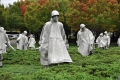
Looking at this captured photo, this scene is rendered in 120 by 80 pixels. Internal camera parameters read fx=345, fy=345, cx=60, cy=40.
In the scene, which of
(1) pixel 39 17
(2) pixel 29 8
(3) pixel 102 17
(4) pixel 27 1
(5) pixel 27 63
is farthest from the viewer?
(4) pixel 27 1

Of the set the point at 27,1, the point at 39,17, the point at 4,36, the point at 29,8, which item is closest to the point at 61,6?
the point at 39,17

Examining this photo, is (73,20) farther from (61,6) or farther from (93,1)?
(61,6)

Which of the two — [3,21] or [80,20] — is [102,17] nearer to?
[80,20]

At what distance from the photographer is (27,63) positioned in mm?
14523

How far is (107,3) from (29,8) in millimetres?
16879

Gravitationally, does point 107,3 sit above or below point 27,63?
above

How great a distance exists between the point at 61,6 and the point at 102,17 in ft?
34.2

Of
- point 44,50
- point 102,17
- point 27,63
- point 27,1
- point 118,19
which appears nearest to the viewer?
point 44,50

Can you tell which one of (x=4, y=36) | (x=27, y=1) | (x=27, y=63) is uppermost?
(x=27, y=1)

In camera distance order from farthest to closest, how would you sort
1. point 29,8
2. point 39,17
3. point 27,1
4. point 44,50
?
point 27,1 < point 29,8 < point 39,17 < point 44,50

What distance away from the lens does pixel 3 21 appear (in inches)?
2024

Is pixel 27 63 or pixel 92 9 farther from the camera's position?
pixel 92 9

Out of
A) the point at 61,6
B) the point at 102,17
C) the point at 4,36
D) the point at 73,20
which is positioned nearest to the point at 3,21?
the point at 61,6

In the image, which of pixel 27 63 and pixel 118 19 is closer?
pixel 27 63
